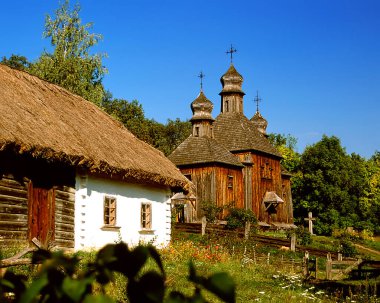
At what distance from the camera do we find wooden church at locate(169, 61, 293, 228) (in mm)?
35781

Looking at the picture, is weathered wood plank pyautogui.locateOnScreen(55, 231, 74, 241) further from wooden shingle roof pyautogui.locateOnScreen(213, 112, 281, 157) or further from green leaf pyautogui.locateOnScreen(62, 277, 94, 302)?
wooden shingle roof pyautogui.locateOnScreen(213, 112, 281, 157)

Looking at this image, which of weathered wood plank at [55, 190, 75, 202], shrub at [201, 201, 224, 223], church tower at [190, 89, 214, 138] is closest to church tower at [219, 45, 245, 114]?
church tower at [190, 89, 214, 138]

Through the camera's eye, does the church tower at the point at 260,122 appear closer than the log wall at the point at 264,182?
No

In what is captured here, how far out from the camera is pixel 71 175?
16.3 metres

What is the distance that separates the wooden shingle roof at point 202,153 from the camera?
35.9 m

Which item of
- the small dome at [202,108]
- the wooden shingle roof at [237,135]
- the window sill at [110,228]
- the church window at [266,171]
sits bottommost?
the window sill at [110,228]

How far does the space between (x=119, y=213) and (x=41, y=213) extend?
12.6 ft

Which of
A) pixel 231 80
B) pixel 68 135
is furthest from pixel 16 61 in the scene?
pixel 68 135

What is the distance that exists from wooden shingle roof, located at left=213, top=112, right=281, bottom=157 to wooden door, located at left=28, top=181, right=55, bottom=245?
24.1 m

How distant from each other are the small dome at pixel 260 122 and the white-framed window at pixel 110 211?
32.2 meters

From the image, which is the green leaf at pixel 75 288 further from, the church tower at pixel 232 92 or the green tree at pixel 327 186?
the green tree at pixel 327 186

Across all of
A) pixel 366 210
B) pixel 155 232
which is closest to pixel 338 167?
pixel 366 210

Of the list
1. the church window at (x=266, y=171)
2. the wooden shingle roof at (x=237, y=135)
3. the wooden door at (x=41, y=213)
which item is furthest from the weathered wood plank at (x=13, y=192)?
the church window at (x=266, y=171)

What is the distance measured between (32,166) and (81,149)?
145cm
